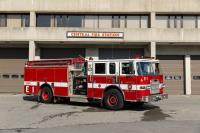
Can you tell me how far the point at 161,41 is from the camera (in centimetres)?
2880

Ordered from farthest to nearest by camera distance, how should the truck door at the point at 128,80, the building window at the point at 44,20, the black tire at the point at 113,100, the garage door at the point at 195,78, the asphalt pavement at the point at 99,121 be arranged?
1. the building window at the point at 44,20
2. the garage door at the point at 195,78
3. the black tire at the point at 113,100
4. the truck door at the point at 128,80
5. the asphalt pavement at the point at 99,121

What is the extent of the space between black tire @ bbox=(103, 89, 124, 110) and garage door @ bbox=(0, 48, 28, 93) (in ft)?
48.8

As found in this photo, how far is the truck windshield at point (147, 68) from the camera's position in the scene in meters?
16.6

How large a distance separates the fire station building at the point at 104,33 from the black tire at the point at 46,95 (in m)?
8.48

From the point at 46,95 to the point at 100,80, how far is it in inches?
168

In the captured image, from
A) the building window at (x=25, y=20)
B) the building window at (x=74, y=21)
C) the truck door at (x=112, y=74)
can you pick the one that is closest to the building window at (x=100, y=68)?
the truck door at (x=112, y=74)

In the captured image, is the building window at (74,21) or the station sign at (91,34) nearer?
the station sign at (91,34)

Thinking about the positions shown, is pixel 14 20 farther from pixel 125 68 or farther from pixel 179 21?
pixel 125 68

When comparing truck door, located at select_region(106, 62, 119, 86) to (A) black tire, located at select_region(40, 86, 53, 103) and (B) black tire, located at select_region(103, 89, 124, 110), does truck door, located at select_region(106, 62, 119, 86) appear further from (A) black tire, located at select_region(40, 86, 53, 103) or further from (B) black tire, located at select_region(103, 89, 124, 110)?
(A) black tire, located at select_region(40, 86, 53, 103)
